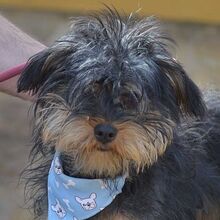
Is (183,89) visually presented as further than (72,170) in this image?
No

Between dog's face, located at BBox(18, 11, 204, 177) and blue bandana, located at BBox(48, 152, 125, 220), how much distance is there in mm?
87

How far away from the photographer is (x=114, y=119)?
16.1ft

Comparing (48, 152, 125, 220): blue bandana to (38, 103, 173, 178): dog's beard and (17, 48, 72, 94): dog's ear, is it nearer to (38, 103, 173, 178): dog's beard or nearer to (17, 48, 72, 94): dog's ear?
(38, 103, 173, 178): dog's beard

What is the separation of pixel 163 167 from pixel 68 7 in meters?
8.11

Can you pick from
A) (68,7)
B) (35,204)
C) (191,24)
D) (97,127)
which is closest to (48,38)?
(68,7)

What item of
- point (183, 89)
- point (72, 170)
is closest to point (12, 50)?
point (72, 170)

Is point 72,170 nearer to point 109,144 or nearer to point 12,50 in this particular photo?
point 109,144

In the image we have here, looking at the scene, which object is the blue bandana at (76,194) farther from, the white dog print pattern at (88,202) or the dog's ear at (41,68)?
the dog's ear at (41,68)

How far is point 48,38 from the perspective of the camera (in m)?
12.5

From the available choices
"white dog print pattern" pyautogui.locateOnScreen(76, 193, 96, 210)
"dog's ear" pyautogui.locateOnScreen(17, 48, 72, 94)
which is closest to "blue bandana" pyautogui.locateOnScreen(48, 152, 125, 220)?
"white dog print pattern" pyautogui.locateOnScreen(76, 193, 96, 210)

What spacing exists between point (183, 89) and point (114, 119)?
54 cm

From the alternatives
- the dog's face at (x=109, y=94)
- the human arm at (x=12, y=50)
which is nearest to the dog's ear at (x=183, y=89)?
the dog's face at (x=109, y=94)

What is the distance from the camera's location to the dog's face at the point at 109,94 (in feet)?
16.2

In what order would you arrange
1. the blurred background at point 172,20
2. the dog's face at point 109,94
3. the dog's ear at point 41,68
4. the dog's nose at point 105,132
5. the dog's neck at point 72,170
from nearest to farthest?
1. the dog's nose at point 105,132
2. the dog's face at point 109,94
3. the dog's ear at point 41,68
4. the dog's neck at point 72,170
5. the blurred background at point 172,20
